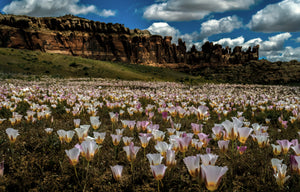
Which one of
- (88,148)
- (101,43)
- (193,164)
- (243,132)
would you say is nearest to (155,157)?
(193,164)

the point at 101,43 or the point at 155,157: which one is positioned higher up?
the point at 101,43

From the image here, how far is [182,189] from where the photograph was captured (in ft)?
6.94

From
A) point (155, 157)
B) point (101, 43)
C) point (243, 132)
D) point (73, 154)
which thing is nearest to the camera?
point (155, 157)

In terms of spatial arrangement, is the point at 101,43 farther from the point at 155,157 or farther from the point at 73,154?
the point at 155,157

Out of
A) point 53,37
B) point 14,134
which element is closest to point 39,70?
point 14,134

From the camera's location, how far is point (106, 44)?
381ft

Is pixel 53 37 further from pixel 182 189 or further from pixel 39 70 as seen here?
pixel 182 189

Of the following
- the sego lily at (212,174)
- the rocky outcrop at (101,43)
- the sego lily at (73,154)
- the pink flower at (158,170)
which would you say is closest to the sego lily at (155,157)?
the pink flower at (158,170)

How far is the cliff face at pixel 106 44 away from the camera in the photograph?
3605 inches

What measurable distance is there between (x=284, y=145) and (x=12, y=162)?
3.57m

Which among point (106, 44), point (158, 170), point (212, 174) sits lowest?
point (158, 170)

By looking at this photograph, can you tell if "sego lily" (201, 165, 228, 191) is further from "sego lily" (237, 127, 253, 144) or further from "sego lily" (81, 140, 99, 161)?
"sego lily" (81, 140, 99, 161)

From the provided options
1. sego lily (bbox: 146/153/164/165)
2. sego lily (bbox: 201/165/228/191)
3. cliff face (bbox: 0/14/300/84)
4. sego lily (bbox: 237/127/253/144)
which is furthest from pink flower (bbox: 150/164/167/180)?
cliff face (bbox: 0/14/300/84)

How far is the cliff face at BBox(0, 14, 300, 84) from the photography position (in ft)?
300
